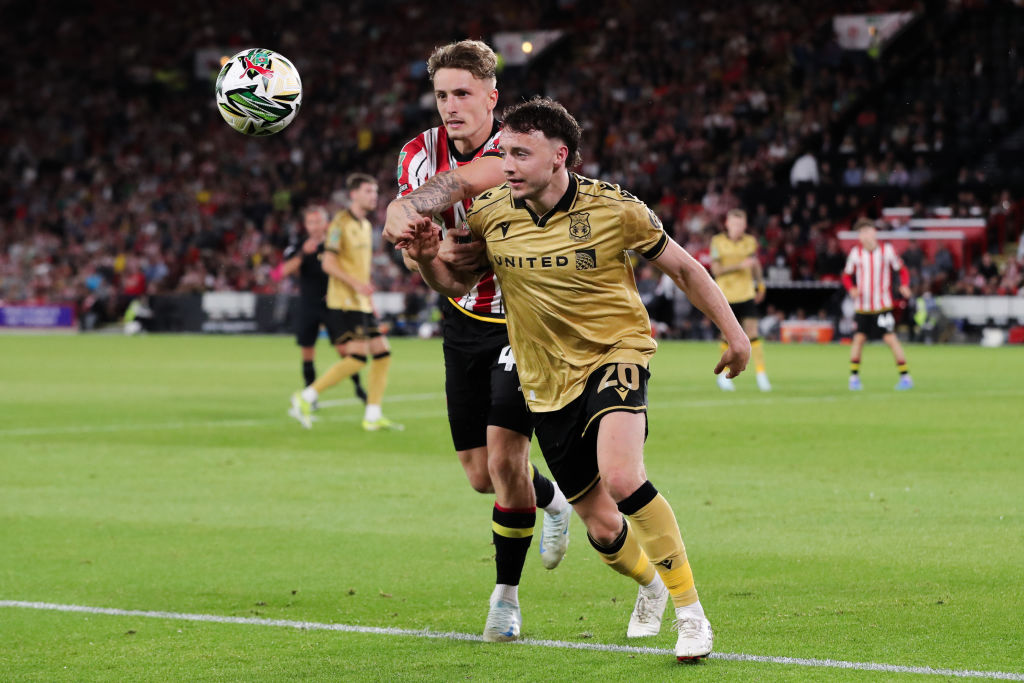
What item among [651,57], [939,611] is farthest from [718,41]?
[939,611]

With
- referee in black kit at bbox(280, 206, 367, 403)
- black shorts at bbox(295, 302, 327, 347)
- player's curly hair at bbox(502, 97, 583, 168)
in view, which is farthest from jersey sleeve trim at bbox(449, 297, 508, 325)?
black shorts at bbox(295, 302, 327, 347)

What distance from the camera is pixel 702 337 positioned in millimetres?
36031

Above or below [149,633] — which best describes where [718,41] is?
above

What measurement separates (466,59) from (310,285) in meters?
11.6

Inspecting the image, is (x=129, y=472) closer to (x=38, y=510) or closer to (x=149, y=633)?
(x=38, y=510)

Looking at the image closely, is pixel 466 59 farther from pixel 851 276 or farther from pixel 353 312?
pixel 851 276

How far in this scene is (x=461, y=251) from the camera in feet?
19.7

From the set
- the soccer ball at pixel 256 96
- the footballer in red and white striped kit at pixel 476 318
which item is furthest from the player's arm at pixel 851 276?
the footballer in red and white striped kit at pixel 476 318

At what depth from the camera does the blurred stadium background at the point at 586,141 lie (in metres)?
35.3

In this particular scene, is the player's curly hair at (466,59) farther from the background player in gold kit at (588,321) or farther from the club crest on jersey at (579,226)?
the club crest on jersey at (579,226)

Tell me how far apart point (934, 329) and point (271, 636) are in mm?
28996

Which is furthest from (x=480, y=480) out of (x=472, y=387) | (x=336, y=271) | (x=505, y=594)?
(x=336, y=271)

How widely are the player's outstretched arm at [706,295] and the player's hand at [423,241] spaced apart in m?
0.90

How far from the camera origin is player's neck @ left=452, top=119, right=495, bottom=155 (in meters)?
6.65
